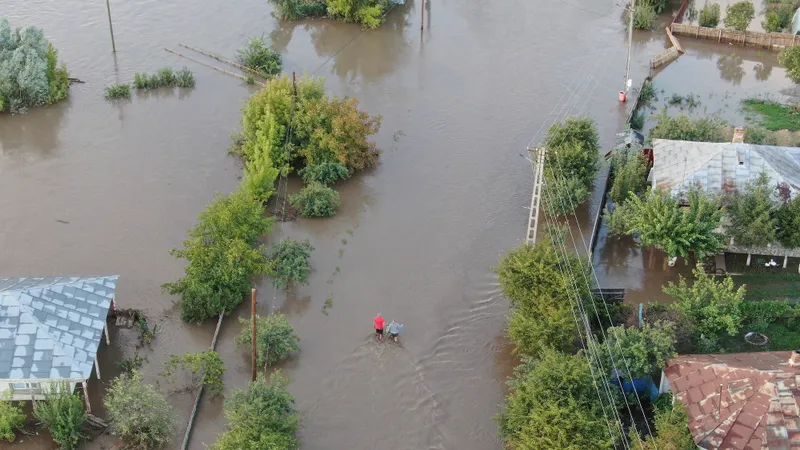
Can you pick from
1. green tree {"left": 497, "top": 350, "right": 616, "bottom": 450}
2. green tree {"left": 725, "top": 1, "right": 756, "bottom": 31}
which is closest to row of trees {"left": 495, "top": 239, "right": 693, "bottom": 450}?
green tree {"left": 497, "top": 350, "right": 616, "bottom": 450}

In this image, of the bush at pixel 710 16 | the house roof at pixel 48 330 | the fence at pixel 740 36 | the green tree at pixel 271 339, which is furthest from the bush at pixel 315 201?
the bush at pixel 710 16

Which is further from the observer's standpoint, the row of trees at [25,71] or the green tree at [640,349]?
the row of trees at [25,71]

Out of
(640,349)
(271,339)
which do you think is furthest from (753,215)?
(271,339)

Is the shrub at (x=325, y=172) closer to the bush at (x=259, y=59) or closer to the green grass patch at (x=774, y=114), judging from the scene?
the bush at (x=259, y=59)

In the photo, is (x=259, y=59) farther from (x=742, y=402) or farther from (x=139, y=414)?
(x=742, y=402)

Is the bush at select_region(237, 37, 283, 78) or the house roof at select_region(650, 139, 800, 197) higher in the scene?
the bush at select_region(237, 37, 283, 78)

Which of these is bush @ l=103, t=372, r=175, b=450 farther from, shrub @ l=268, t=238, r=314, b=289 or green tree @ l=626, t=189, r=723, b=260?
green tree @ l=626, t=189, r=723, b=260
